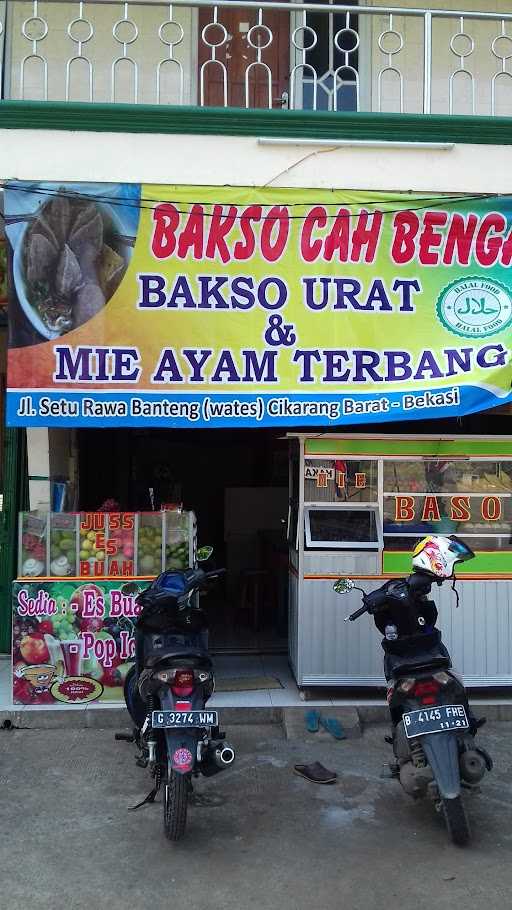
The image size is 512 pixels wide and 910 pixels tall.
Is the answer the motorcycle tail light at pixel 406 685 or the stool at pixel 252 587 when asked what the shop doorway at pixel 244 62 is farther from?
the motorcycle tail light at pixel 406 685

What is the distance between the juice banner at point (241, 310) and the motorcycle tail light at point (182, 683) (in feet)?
7.27

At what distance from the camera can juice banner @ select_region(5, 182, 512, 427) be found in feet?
19.7

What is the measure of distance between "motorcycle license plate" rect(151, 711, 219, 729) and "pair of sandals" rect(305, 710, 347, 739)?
1.94 m

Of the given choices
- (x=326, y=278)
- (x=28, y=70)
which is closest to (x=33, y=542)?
(x=326, y=278)

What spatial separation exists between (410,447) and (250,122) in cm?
286

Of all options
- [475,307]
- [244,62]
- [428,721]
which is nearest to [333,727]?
[428,721]

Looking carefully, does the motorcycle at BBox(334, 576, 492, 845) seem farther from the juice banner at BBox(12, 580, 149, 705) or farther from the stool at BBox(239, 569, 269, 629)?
the stool at BBox(239, 569, 269, 629)

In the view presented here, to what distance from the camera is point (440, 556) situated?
4.56 m

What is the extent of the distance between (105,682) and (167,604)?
1916 millimetres

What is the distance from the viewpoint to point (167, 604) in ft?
15.1

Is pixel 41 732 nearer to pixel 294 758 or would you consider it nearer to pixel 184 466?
pixel 294 758

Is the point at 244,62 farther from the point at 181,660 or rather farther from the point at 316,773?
the point at 316,773

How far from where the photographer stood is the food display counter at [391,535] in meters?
6.35

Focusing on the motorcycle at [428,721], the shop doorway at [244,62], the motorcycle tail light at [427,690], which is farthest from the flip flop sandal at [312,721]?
the shop doorway at [244,62]
